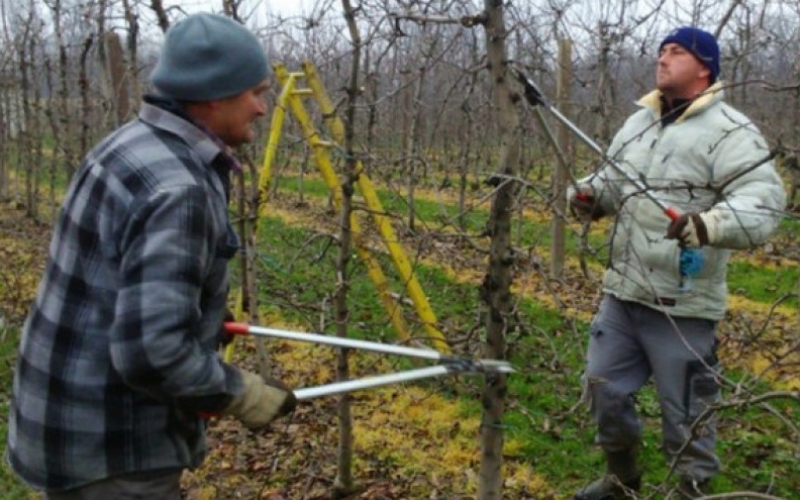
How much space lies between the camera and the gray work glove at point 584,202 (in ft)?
11.3

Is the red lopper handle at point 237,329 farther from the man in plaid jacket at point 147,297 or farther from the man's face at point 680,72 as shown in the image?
the man's face at point 680,72

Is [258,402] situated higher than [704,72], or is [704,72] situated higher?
[704,72]

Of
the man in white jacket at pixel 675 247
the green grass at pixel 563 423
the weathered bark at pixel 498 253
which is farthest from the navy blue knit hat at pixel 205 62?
the man in white jacket at pixel 675 247

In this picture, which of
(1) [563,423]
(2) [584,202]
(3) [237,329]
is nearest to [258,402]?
(3) [237,329]

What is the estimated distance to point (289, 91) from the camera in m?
4.62

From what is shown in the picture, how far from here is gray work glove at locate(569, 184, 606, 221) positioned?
3.44 meters

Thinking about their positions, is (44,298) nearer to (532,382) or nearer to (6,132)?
(532,382)

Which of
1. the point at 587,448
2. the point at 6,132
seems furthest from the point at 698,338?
the point at 6,132

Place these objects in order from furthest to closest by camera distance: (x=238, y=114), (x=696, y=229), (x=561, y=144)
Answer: (x=561, y=144) < (x=696, y=229) < (x=238, y=114)

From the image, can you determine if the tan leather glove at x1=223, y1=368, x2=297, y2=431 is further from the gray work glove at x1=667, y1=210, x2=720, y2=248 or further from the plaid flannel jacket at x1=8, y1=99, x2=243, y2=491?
the gray work glove at x1=667, y1=210, x2=720, y2=248

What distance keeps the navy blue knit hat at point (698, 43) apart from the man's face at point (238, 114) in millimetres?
1938

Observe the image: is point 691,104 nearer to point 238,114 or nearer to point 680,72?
point 680,72

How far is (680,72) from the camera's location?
3.32 m

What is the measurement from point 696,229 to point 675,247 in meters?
0.34
